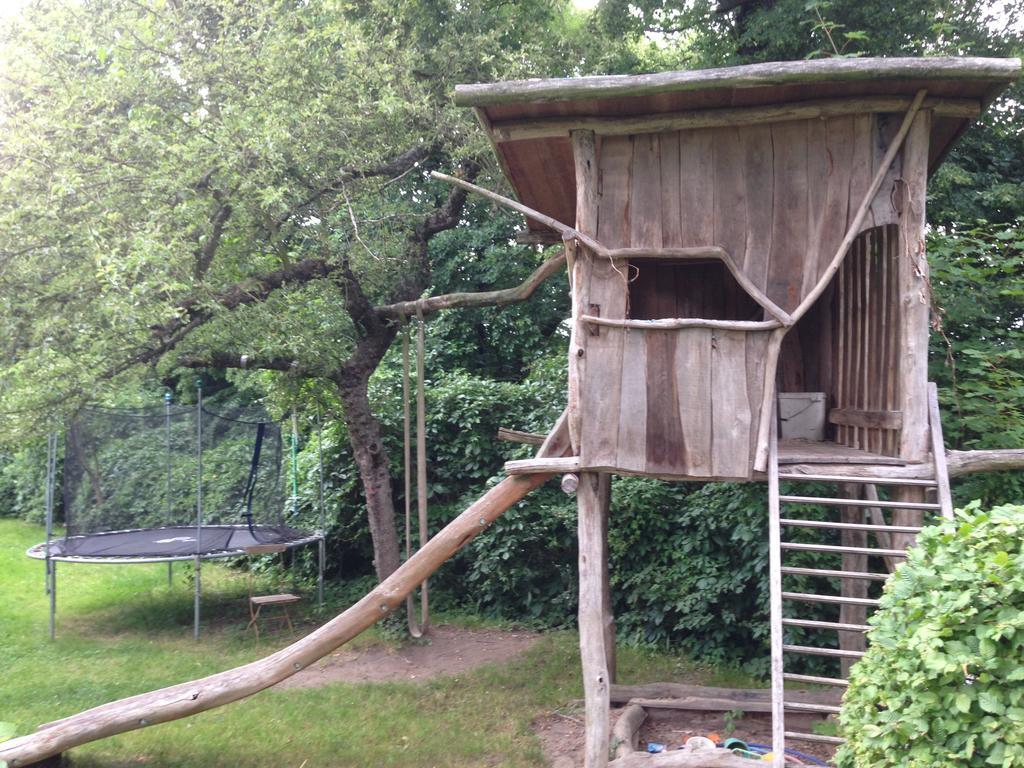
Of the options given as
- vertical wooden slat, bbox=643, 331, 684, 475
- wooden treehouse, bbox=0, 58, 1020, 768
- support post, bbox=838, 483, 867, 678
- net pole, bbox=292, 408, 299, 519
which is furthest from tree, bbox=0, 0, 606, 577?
support post, bbox=838, 483, 867, 678

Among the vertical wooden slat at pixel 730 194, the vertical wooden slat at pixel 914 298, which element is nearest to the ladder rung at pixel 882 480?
the vertical wooden slat at pixel 914 298

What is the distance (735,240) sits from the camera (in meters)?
6.10

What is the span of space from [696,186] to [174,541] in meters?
7.83

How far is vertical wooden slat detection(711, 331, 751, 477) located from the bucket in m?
2.45

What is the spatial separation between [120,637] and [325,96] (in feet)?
21.1

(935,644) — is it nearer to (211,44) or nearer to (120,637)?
(211,44)

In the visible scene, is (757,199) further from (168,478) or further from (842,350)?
(168,478)

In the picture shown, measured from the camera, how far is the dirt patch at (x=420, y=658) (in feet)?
28.6

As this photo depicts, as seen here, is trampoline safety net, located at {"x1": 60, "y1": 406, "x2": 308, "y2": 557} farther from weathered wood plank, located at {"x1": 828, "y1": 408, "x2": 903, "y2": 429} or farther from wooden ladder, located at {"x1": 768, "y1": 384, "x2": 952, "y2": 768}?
wooden ladder, located at {"x1": 768, "y1": 384, "x2": 952, "y2": 768}

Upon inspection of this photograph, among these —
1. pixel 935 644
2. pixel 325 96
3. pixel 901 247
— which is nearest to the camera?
pixel 935 644

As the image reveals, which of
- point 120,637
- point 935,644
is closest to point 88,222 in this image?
point 120,637

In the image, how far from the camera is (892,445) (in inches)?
242

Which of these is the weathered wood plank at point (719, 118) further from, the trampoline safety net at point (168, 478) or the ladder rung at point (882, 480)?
the trampoline safety net at point (168, 478)

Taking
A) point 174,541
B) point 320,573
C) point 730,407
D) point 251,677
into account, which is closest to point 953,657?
point 730,407
